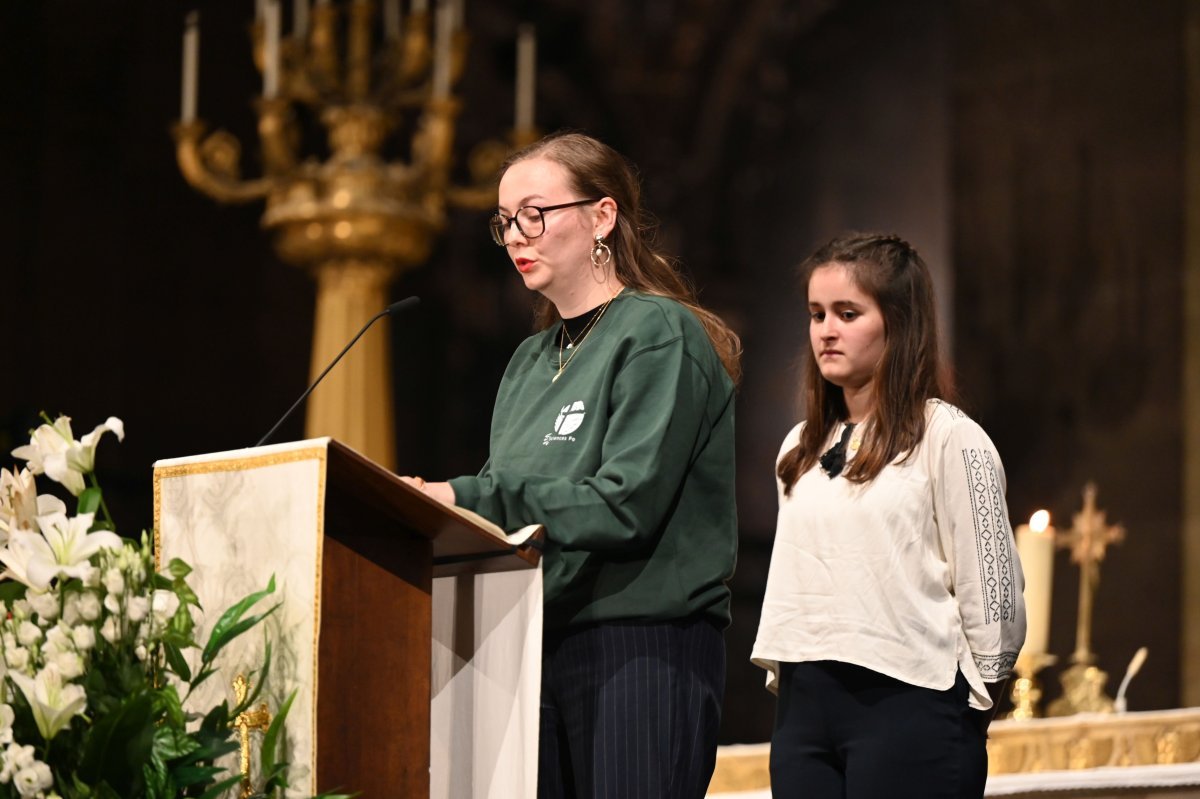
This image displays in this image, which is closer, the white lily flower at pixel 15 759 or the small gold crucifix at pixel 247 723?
the white lily flower at pixel 15 759

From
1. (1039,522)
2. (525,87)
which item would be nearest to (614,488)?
(1039,522)

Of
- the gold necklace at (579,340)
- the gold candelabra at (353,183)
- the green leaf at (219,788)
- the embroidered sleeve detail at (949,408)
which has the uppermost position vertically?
the gold candelabra at (353,183)

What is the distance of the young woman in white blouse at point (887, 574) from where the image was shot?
2656mm

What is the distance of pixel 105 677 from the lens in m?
2.22

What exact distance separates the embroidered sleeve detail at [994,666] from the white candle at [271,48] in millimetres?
3511

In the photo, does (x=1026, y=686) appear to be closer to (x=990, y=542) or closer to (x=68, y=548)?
(x=990, y=542)

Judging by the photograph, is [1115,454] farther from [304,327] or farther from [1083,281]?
[304,327]

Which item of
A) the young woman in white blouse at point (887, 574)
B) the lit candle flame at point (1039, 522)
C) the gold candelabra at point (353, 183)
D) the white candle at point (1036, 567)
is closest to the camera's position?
the young woman in white blouse at point (887, 574)

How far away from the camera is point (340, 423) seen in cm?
544

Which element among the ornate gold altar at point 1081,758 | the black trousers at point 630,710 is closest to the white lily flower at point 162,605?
the black trousers at point 630,710

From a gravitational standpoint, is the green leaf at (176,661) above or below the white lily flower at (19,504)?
below

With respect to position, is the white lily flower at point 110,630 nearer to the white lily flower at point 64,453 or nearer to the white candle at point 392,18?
the white lily flower at point 64,453

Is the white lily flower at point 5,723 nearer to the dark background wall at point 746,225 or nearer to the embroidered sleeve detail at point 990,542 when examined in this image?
the embroidered sleeve detail at point 990,542

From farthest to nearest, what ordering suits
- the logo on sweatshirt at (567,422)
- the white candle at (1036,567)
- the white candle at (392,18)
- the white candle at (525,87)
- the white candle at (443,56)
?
the white candle at (392,18) < the white candle at (525,87) < the white candle at (443,56) < the white candle at (1036,567) < the logo on sweatshirt at (567,422)
